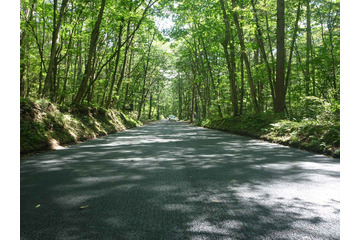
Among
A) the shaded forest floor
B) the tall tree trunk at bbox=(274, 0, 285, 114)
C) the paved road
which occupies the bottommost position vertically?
the paved road

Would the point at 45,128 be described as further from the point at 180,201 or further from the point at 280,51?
the point at 280,51

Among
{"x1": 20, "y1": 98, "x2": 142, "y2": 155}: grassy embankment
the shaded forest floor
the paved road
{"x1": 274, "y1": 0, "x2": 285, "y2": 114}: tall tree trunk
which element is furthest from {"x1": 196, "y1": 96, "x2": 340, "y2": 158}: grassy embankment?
{"x1": 20, "y1": 98, "x2": 142, "y2": 155}: grassy embankment

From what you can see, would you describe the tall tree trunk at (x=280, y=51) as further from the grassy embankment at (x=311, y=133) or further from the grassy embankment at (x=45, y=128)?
the grassy embankment at (x=45, y=128)

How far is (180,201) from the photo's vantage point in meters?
2.85

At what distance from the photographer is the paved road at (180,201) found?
6.98ft

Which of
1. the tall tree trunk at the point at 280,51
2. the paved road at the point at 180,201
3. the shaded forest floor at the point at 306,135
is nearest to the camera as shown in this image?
the paved road at the point at 180,201

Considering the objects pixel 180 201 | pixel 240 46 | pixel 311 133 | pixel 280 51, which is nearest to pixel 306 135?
pixel 311 133

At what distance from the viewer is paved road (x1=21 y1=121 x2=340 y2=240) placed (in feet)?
6.98

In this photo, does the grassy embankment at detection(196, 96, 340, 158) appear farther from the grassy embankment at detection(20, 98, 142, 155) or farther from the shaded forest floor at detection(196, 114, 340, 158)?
the grassy embankment at detection(20, 98, 142, 155)

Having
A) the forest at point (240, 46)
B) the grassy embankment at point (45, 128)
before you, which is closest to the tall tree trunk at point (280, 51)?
the forest at point (240, 46)

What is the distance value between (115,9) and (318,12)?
12.7m

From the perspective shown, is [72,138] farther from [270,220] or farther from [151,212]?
[270,220]

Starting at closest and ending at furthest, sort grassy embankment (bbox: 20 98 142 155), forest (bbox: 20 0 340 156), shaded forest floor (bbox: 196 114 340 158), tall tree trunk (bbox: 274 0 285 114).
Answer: shaded forest floor (bbox: 196 114 340 158) < grassy embankment (bbox: 20 98 142 155) < forest (bbox: 20 0 340 156) < tall tree trunk (bbox: 274 0 285 114)

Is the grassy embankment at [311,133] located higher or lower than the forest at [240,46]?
lower
